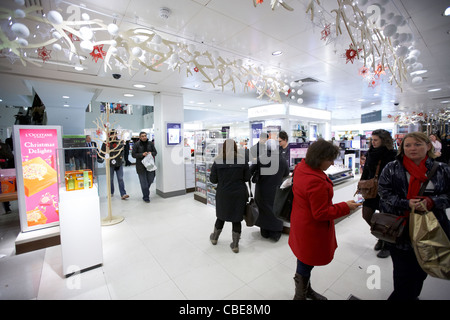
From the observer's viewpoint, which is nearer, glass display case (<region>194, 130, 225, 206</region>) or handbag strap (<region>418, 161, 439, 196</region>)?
handbag strap (<region>418, 161, 439, 196</region>)

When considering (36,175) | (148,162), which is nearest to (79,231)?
(36,175)

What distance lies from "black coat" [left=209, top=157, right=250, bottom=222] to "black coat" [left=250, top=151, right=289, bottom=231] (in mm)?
366

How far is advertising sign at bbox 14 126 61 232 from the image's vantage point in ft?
10.0

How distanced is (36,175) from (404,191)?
454 centimetres

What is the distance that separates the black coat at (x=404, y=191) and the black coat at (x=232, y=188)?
1494 millimetres

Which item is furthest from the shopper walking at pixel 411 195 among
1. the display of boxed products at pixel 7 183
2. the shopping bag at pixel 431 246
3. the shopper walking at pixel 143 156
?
the display of boxed products at pixel 7 183

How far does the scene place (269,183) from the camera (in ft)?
9.98

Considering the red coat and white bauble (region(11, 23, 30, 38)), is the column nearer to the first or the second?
white bauble (region(11, 23, 30, 38))

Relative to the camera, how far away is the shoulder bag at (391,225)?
1.48m

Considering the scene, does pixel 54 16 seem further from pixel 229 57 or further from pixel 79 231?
pixel 229 57

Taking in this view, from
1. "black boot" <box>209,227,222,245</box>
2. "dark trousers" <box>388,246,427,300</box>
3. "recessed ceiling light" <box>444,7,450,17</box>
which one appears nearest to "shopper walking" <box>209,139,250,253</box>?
"black boot" <box>209,227,222,245</box>

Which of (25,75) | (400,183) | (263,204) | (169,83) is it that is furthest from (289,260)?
(25,75)

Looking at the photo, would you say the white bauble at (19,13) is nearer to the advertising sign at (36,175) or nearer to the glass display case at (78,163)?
the glass display case at (78,163)
